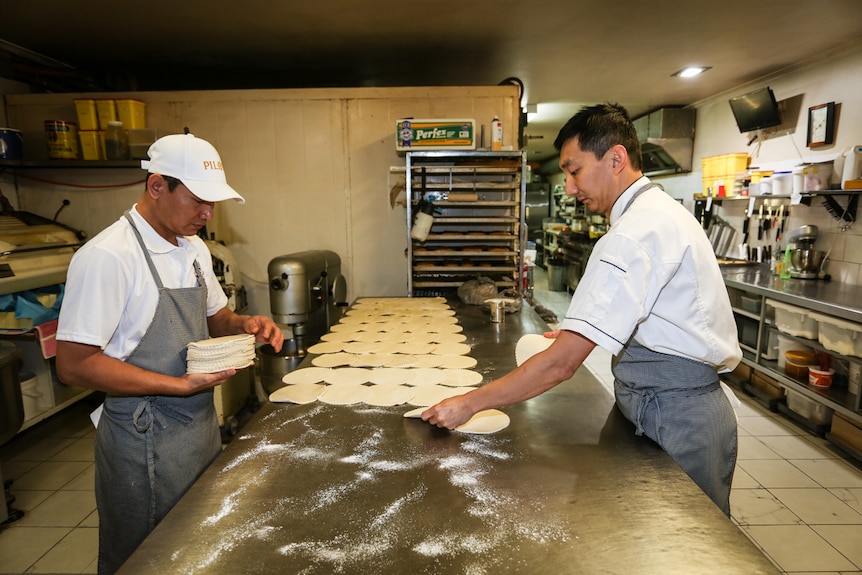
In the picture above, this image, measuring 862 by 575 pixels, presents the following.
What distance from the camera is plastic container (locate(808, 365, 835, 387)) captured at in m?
3.24

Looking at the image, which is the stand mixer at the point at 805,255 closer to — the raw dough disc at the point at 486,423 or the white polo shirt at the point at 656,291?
the white polo shirt at the point at 656,291

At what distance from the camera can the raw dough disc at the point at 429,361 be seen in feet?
6.60

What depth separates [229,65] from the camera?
4.33 metres

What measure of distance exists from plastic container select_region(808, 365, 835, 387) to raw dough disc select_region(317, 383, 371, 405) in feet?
10.8

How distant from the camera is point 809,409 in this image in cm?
351

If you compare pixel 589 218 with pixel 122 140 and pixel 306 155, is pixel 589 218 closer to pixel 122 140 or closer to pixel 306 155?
pixel 306 155

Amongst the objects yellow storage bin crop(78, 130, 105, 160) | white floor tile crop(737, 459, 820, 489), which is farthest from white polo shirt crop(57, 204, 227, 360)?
white floor tile crop(737, 459, 820, 489)

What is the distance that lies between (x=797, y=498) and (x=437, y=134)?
3.13 meters

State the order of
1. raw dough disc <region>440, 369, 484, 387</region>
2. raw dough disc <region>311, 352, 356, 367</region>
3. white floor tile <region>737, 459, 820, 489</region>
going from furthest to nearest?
white floor tile <region>737, 459, 820, 489</region> → raw dough disc <region>311, 352, 356, 367</region> → raw dough disc <region>440, 369, 484, 387</region>

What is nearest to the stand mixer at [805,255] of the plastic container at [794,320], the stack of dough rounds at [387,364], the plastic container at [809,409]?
the plastic container at [794,320]

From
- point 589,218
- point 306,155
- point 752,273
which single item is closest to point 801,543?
point 752,273

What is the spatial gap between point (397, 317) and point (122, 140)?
106 inches

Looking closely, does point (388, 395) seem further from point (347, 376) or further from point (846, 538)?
point (846, 538)

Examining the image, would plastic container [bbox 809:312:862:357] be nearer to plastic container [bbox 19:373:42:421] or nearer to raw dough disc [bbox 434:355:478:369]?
raw dough disc [bbox 434:355:478:369]
